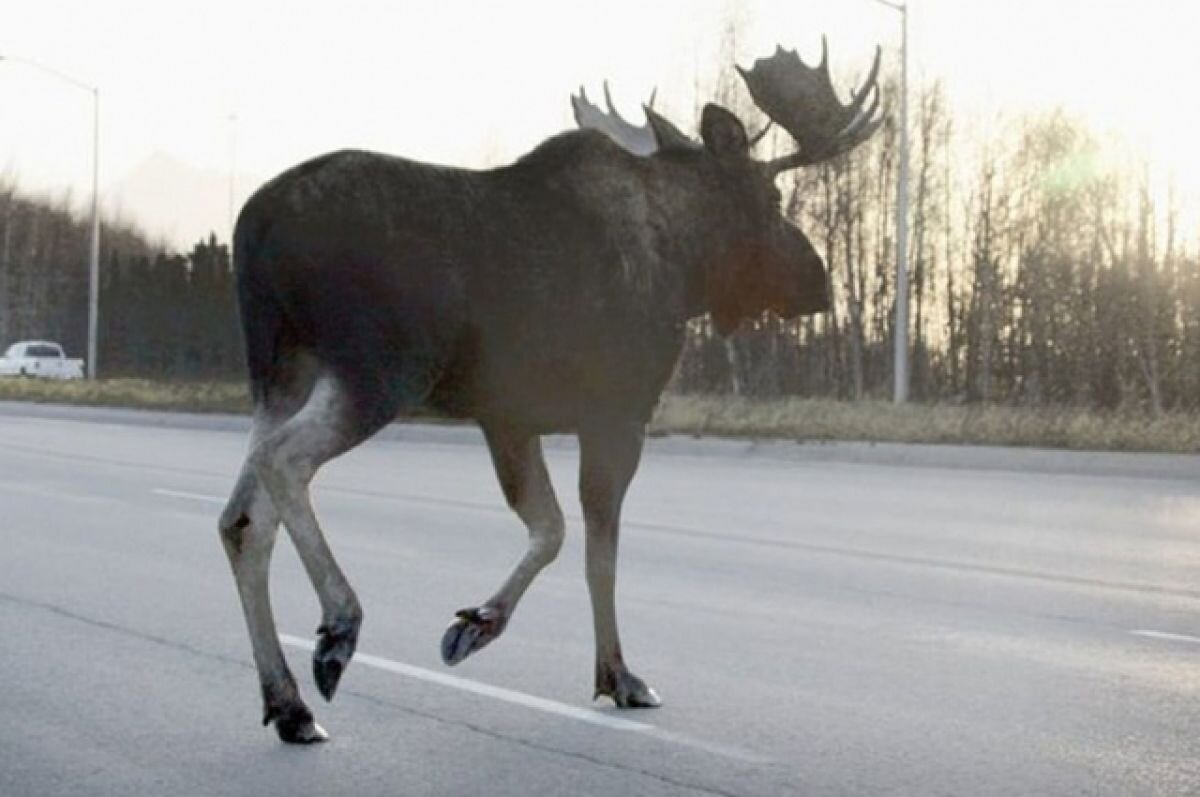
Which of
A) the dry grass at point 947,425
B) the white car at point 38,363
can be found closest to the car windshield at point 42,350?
the white car at point 38,363

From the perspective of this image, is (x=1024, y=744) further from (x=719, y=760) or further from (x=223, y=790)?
(x=223, y=790)

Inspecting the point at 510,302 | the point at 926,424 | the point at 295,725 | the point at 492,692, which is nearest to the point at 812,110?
the point at 510,302

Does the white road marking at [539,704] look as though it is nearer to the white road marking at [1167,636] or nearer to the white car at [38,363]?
the white road marking at [1167,636]

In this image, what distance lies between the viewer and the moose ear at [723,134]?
6.73 metres

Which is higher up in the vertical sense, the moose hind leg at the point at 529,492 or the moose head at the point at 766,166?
the moose head at the point at 766,166

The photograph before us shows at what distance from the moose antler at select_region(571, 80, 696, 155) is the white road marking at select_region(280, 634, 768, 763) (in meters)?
1.77

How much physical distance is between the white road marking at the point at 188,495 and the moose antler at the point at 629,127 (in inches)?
377

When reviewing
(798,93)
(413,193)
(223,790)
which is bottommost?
(223,790)

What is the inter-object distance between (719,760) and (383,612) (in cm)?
374

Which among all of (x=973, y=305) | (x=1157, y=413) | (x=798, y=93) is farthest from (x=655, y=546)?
(x=973, y=305)

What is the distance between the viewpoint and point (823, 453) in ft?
80.7

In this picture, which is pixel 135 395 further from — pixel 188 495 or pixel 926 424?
pixel 188 495

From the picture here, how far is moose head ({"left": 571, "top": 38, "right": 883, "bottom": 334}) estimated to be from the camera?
22.2 feet

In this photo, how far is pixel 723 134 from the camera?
6.76m
